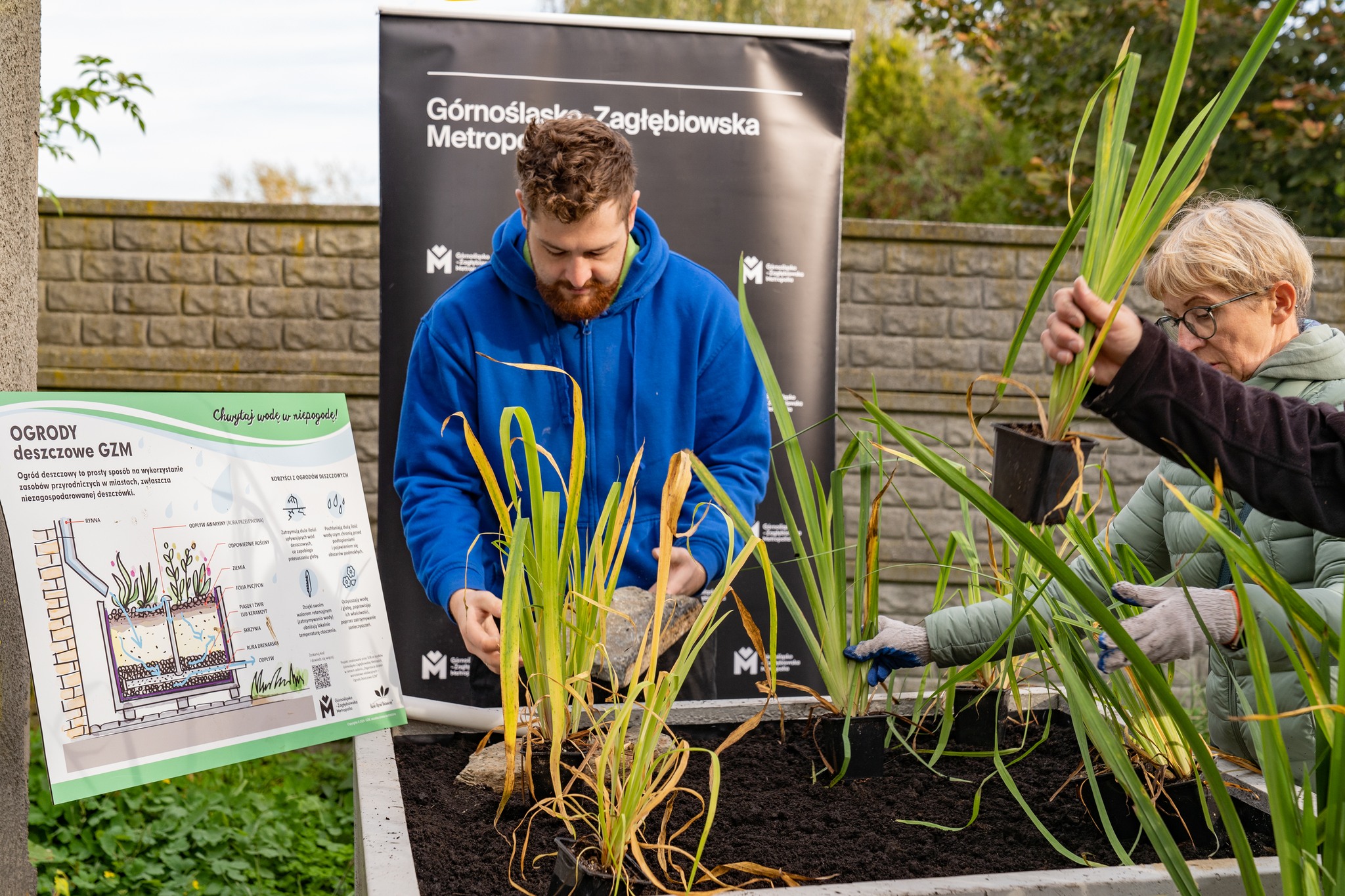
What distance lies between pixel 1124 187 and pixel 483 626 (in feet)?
3.94

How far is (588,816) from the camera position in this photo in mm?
1301

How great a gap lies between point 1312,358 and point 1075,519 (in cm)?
65

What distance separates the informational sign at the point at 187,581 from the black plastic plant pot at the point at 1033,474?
4.26ft

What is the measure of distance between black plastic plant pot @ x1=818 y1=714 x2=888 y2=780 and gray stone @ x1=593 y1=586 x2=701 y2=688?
1.05ft

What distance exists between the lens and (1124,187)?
1056mm

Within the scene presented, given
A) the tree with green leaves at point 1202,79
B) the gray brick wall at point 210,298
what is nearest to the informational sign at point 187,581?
the gray brick wall at point 210,298

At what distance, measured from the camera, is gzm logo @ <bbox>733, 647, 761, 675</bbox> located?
3537 mm

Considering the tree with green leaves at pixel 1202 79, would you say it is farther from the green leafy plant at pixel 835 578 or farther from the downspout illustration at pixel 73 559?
the downspout illustration at pixel 73 559

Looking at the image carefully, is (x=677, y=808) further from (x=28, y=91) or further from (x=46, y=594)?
(x=28, y=91)

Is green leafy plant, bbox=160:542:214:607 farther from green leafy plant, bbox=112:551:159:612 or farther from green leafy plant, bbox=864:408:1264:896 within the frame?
green leafy plant, bbox=864:408:1264:896

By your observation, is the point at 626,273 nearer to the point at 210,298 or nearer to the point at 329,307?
the point at 329,307

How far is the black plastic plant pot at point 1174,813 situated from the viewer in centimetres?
137

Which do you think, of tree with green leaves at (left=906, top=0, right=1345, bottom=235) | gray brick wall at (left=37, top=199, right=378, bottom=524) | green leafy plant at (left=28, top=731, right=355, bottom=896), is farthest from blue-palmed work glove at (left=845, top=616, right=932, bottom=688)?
tree with green leaves at (left=906, top=0, right=1345, bottom=235)

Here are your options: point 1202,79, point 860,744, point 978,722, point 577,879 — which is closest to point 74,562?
point 577,879
